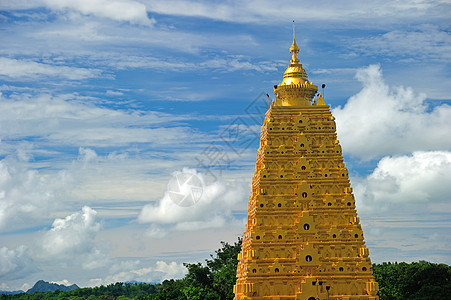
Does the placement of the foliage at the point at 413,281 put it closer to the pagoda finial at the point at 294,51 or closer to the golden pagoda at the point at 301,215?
the golden pagoda at the point at 301,215

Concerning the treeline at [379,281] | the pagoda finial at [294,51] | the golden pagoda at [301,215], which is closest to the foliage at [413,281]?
the treeline at [379,281]

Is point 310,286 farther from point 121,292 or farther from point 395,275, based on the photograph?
point 121,292

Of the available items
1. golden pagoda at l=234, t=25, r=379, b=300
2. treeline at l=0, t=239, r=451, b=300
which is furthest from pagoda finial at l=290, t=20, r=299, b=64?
treeline at l=0, t=239, r=451, b=300

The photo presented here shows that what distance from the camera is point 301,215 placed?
6438 cm

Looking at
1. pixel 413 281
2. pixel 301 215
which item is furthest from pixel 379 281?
pixel 301 215

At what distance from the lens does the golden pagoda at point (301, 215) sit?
61.8 meters

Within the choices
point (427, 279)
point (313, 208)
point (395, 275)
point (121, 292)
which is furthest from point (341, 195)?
point (121, 292)

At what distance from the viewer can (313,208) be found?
6438 cm

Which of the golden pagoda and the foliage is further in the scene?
the foliage

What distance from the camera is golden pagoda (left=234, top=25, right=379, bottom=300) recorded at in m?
61.8

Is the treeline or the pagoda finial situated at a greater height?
the pagoda finial

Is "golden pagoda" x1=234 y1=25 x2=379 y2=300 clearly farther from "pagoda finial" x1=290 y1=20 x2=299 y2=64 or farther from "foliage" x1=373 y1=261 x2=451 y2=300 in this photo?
"foliage" x1=373 y1=261 x2=451 y2=300

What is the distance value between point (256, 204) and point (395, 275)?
129ft

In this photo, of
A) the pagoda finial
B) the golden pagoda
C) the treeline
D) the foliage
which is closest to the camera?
the golden pagoda
